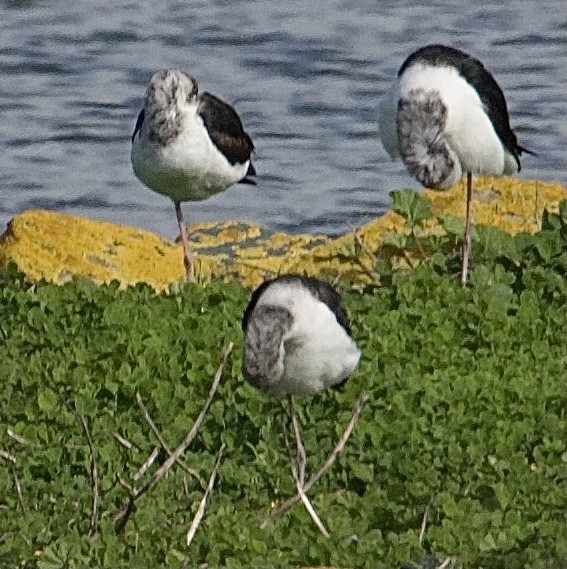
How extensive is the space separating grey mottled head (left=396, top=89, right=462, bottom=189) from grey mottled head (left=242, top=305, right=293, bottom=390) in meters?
2.46

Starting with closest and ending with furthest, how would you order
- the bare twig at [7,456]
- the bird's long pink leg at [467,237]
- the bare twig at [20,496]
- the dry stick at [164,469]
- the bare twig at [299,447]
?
the dry stick at [164,469], the bare twig at [20,496], the bare twig at [299,447], the bare twig at [7,456], the bird's long pink leg at [467,237]

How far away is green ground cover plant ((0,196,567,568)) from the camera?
6.00 meters

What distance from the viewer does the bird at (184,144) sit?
360 inches

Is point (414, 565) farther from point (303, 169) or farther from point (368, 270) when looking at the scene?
point (303, 169)

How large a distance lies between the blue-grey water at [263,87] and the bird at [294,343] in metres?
5.00

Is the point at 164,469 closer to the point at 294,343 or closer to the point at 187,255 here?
the point at 294,343

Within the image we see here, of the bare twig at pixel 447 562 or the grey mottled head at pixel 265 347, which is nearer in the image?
the bare twig at pixel 447 562

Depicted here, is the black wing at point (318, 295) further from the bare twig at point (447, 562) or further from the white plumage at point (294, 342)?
the bare twig at point (447, 562)

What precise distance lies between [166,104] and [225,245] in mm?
971

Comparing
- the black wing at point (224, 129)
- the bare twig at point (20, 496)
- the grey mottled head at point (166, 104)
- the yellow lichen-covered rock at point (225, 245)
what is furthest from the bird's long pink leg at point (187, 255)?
the bare twig at point (20, 496)

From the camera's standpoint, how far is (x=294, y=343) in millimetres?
6621

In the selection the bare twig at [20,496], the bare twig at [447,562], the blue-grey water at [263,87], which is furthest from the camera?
the blue-grey water at [263,87]

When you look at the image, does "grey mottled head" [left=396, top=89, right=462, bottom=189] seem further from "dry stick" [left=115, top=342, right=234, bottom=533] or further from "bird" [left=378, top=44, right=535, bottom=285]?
"dry stick" [left=115, top=342, right=234, bottom=533]

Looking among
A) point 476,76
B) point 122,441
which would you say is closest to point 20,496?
point 122,441
